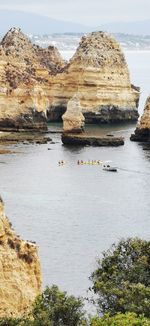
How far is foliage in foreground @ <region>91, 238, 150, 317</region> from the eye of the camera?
→ 34969mm

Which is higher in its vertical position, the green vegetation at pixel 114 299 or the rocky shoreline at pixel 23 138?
the rocky shoreline at pixel 23 138

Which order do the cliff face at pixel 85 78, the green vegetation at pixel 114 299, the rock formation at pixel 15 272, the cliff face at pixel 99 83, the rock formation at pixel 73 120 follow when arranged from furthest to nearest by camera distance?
the cliff face at pixel 99 83
the cliff face at pixel 85 78
the rock formation at pixel 73 120
the rock formation at pixel 15 272
the green vegetation at pixel 114 299

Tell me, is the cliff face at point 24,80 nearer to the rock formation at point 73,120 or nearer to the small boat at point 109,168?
the rock formation at point 73,120

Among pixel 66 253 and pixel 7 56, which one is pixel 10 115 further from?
pixel 66 253

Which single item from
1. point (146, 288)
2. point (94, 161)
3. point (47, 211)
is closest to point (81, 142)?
point (94, 161)

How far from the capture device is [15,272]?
3397cm

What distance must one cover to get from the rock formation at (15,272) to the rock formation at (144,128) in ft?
269

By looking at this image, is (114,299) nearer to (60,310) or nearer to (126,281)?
(126,281)

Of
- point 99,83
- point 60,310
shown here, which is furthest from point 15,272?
point 99,83

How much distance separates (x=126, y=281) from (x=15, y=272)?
5528 mm

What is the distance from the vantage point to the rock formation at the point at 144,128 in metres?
116

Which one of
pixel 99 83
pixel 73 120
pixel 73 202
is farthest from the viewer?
pixel 99 83

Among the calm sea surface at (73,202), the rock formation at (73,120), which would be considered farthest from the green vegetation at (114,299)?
the rock formation at (73,120)

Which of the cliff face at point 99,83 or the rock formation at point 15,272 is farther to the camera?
the cliff face at point 99,83
